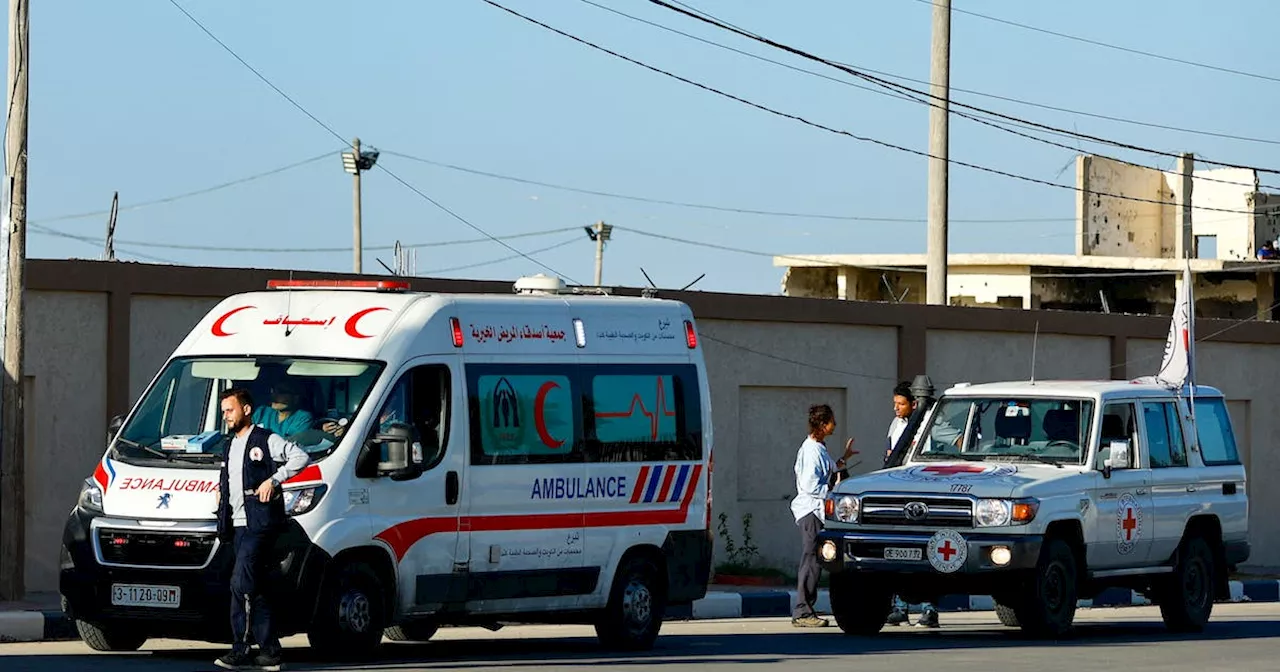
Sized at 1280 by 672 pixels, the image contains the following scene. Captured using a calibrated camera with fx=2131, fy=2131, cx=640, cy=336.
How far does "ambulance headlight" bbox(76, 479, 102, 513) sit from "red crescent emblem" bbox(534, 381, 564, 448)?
119 inches

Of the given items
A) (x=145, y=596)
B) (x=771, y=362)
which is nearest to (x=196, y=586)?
(x=145, y=596)

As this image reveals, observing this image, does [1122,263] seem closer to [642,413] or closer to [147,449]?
[642,413]

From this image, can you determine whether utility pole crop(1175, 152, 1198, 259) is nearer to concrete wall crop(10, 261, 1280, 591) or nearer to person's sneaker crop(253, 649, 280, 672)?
concrete wall crop(10, 261, 1280, 591)

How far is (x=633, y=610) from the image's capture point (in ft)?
50.5

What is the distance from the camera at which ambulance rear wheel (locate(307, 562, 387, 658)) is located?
43.1ft

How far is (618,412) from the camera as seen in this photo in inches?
609

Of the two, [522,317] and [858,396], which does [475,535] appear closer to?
[522,317]

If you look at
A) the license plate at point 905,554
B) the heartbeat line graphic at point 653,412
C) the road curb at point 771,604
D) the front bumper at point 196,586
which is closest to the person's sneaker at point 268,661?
the front bumper at point 196,586

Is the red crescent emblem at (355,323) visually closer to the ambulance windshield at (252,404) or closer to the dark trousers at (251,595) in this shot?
the ambulance windshield at (252,404)

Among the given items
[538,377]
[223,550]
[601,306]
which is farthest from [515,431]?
[223,550]

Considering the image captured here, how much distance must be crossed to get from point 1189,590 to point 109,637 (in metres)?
9.29

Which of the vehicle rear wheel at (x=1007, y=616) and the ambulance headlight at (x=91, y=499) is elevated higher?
the ambulance headlight at (x=91, y=499)

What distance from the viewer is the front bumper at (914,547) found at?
15797mm

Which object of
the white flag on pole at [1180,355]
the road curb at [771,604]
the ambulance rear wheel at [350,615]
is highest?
the white flag on pole at [1180,355]
